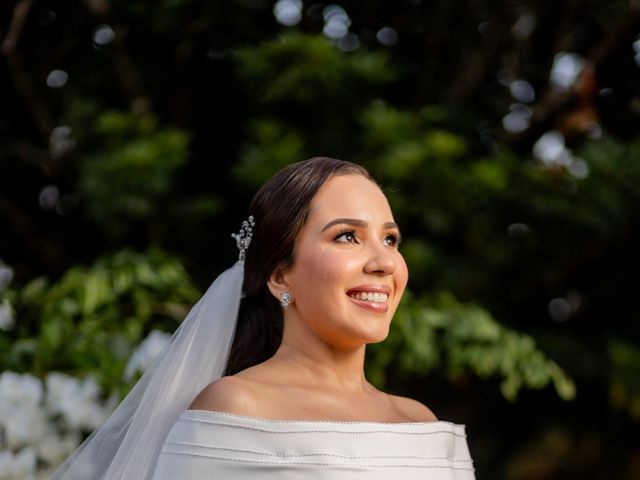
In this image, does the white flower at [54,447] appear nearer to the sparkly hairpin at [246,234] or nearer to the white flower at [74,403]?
the white flower at [74,403]

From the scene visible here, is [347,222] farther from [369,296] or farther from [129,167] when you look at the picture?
[129,167]

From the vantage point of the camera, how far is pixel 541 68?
20.3 feet

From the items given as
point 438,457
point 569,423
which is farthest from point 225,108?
point 438,457

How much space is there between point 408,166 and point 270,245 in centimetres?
240

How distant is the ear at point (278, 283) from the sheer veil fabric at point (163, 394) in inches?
7.3

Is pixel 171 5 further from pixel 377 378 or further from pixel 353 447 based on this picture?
pixel 353 447

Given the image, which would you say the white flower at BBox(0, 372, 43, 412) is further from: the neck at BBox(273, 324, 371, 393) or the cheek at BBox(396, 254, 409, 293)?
the cheek at BBox(396, 254, 409, 293)

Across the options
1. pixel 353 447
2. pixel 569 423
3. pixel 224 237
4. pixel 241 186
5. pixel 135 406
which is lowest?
pixel 569 423

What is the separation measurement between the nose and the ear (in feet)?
0.76

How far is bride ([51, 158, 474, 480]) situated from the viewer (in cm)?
238

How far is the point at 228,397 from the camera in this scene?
2.42m

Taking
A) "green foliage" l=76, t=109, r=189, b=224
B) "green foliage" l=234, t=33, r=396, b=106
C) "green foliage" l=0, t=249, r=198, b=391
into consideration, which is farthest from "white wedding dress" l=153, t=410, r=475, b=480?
"green foliage" l=234, t=33, r=396, b=106

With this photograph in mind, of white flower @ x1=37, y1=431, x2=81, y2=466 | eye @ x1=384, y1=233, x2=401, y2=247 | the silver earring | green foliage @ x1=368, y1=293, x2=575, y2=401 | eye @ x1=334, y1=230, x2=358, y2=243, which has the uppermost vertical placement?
eye @ x1=334, y1=230, x2=358, y2=243

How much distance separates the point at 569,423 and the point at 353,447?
4.44 metres
